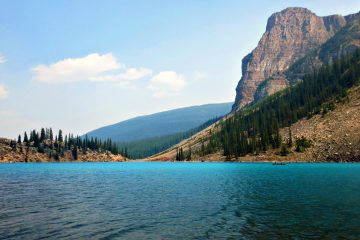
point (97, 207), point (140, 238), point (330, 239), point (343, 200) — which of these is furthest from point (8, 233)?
point (343, 200)

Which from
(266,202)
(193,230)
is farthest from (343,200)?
(193,230)

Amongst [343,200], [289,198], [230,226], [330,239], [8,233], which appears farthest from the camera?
[289,198]

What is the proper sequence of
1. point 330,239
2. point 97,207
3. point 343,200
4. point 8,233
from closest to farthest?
point 330,239 < point 8,233 < point 97,207 < point 343,200

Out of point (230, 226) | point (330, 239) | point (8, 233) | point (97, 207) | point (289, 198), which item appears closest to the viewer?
point (330, 239)

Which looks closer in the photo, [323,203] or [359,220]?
[359,220]

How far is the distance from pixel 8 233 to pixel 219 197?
35681 millimetres

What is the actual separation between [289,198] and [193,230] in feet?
91.5

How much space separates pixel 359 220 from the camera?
128ft

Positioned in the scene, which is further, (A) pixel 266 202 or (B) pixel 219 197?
(B) pixel 219 197

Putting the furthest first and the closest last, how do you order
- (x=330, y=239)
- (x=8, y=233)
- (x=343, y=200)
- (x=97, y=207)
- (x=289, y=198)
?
(x=289, y=198) → (x=343, y=200) → (x=97, y=207) → (x=8, y=233) → (x=330, y=239)

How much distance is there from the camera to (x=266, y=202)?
53656 mm

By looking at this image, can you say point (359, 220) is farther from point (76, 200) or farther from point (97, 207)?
point (76, 200)

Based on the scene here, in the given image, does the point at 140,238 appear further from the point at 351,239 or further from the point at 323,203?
the point at 323,203

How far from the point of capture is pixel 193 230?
3569 centimetres
